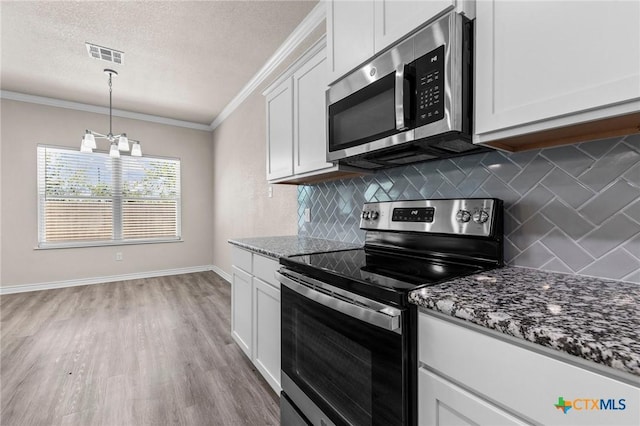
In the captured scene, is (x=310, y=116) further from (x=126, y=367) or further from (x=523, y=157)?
(x=126, y=367)

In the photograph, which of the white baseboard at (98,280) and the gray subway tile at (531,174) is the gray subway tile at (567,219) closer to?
the gray subway tile at (531,174)

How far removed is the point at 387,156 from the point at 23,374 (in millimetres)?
2829

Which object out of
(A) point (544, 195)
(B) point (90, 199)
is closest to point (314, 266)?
(A) point (544, 195)

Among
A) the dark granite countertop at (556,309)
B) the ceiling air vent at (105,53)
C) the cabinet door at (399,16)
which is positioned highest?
the ceiling air vent at (105,53)

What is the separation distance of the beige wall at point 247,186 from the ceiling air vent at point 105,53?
1423 mm

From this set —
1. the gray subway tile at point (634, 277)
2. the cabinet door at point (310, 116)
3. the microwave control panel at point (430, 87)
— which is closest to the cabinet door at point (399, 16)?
the microwave control panel at point (430, 87)

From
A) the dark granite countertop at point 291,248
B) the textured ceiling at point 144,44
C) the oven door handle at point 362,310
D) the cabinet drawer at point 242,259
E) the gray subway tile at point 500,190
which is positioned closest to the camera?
the oven door handle at point 362,310

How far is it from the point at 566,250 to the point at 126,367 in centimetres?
272

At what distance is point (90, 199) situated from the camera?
15.0ft

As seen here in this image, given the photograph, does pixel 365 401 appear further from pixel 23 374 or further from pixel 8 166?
pixel 8 166

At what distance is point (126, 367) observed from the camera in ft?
7.07

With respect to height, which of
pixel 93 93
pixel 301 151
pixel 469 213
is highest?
pixel 93 93

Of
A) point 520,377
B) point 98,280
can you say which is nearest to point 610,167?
point 520,377

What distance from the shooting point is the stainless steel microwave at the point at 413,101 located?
40.5 inches
